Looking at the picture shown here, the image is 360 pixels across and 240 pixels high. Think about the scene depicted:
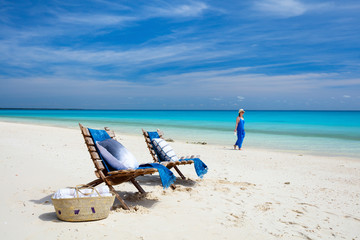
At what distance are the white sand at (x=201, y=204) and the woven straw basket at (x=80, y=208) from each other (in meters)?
0.07

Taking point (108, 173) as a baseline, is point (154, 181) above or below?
below

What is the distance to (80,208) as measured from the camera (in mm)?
3242

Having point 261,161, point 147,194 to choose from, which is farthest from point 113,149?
point 261,161

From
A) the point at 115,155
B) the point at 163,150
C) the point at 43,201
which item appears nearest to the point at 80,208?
the point at 43,201

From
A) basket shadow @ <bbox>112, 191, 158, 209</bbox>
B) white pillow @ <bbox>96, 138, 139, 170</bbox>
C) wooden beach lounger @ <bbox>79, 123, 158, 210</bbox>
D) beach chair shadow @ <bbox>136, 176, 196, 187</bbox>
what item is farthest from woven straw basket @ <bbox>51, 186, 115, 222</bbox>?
beach chair shadow @ <bbox>136, 176, 196, 187</bbox>

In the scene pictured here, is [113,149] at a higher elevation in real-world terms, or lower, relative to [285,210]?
higher

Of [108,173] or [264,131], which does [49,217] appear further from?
[264,131]

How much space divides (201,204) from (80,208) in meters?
1.64

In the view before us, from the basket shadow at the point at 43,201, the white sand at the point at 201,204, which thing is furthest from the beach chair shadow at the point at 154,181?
the basket shadow at the point at 43,201

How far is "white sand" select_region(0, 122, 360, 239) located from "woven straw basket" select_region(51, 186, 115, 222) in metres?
0.07

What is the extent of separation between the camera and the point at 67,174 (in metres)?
5.70

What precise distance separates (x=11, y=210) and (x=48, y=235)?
0.97 m

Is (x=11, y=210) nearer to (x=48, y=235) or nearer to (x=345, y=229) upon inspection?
(x=48, y=235)

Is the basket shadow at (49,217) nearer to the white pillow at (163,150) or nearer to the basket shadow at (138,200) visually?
the basket shadow at (138,200)
